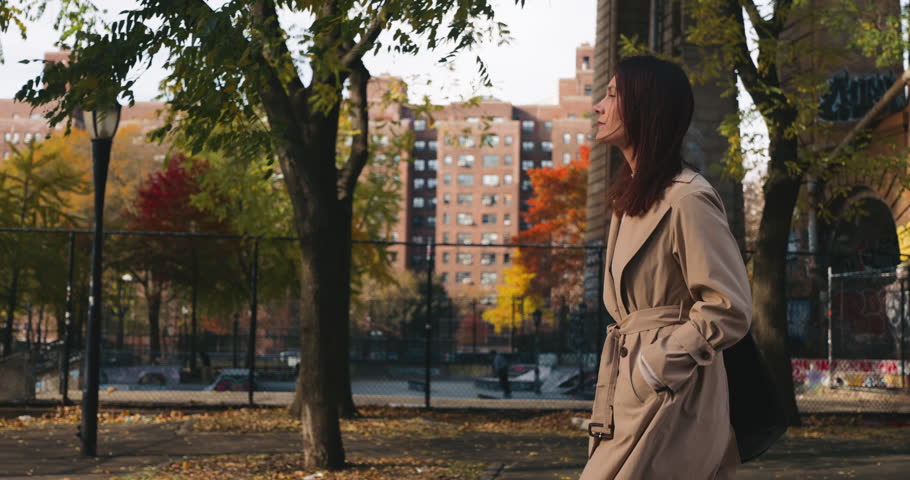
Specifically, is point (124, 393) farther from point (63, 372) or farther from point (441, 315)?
point (441, 315)

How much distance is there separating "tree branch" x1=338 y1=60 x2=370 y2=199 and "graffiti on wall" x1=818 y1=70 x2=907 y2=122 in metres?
15.7

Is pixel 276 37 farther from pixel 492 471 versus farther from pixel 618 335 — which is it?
pixel 618 335

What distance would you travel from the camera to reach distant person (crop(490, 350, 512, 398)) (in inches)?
927

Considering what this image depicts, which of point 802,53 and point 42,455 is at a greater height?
point 802,53

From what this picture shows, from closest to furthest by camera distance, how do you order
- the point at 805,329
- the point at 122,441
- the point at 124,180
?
the point at 122,441 < the point at 805,329 < the point at 124,180

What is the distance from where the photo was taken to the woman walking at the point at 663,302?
3006 millimetres

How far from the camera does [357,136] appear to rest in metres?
14.1

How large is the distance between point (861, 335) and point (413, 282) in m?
80.3

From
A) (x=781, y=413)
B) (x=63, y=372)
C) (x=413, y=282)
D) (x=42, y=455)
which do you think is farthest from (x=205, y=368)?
(x=413, y=282)

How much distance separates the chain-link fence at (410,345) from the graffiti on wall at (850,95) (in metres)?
3.71

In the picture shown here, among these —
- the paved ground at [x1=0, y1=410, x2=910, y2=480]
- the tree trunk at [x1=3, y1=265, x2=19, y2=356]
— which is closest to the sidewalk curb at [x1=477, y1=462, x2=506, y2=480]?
the paved ground at [x1=0, y1=410, x2=910, y2=480]

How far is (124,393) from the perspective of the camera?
1917cm

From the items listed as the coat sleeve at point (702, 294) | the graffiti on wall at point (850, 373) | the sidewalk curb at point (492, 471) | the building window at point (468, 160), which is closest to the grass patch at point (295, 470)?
the sidewalk curb at point (492, 471)

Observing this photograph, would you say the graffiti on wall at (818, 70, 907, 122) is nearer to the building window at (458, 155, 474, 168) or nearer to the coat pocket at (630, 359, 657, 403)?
the coat pocket at (630, 359, 657, 403)
